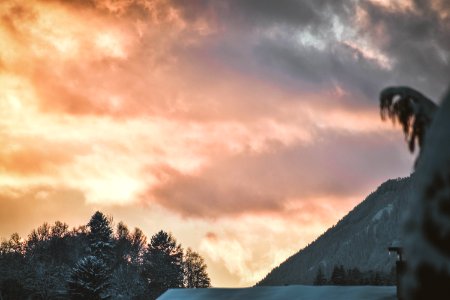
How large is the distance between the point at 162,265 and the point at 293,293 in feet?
269

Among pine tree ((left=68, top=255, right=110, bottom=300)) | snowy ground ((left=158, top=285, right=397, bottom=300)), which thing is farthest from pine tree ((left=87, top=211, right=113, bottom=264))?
snowy ground ((left=158, top=285, right=397, bottom=300))

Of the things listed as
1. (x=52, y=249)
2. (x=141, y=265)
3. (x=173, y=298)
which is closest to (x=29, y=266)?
(x=52, y=249)

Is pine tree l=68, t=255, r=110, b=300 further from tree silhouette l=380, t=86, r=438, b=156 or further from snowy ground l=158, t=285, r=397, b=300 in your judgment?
tree silhouette l=380, t=86, r=438, b=156

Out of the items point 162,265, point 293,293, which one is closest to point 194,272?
point 162,265

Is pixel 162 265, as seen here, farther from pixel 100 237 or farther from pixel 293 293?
pixel 293 293

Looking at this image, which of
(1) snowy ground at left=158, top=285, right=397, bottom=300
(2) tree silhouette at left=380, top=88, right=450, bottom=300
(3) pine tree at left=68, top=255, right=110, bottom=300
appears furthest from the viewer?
(3) pine tree at left=68, top=255, right=110, bottom=300

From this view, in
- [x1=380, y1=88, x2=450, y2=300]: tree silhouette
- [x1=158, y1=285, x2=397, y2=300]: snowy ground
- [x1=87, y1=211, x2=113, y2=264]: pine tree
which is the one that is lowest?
[x1=380, y1=88, x2=450, y2=300]: tree silhouette

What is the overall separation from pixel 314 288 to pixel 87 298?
158 feet

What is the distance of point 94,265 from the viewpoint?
69.8 metres

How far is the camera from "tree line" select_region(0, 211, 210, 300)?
7038cm

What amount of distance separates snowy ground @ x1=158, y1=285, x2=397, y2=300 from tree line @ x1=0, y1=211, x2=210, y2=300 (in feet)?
135

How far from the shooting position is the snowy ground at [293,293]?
2459 cm

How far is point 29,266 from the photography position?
84188mm

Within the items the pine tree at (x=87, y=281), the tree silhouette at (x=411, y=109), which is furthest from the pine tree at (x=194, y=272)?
the tree silhouette at (x=411, y=109)
